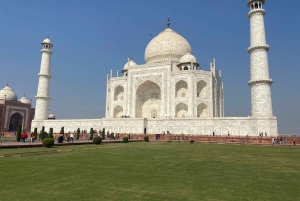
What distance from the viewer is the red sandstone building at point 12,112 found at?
36.9 meters

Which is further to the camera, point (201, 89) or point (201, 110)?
point (201, 89)

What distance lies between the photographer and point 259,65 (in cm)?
2203

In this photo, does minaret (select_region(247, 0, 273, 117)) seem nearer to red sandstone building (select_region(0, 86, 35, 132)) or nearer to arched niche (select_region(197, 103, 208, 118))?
arched niche (select_region(197, 103, 208, 118))

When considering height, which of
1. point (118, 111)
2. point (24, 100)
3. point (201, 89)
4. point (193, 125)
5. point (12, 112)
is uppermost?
point (24, 100)

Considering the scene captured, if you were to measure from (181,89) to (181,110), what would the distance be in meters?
2.87

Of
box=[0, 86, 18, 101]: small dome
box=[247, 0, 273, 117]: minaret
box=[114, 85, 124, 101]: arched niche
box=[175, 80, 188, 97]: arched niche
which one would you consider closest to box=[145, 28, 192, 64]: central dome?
box=[175, 80, 188, 97]: arched niche

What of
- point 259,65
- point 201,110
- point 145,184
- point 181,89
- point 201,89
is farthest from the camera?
point 181,89

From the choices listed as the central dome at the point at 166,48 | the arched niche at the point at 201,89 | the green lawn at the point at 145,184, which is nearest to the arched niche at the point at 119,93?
the central dome at the point at 166,48

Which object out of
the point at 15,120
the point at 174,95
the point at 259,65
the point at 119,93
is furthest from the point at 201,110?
the point at 15,120

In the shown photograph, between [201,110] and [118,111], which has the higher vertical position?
[118,111]

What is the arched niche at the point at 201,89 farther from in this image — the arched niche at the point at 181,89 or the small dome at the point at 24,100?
the small dome at the point at 24,100

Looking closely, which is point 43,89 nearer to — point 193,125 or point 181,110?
point 181,110

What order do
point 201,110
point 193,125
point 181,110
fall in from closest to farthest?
point 193,125
point 201,110
point 181,110

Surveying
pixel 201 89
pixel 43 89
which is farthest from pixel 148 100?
pixel 43 89
